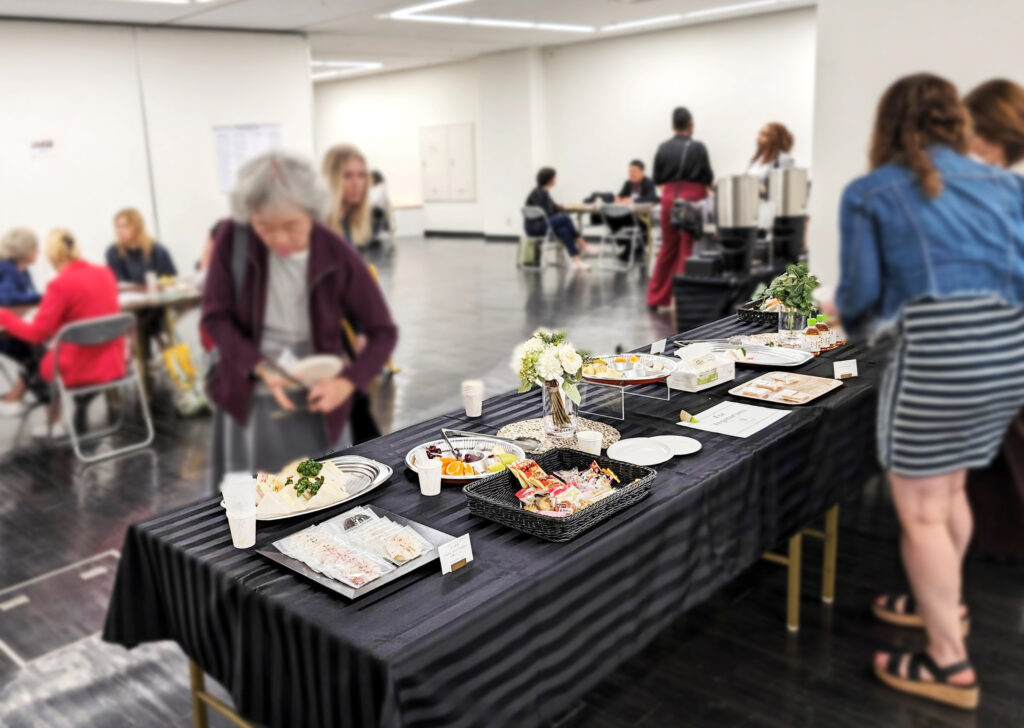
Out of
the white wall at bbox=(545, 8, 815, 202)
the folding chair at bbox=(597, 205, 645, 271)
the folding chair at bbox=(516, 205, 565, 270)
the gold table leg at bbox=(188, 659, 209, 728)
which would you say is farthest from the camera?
the white wall at bbox=(545, 8, 815, 202)

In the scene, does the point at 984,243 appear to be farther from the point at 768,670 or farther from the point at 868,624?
the point at 768,670

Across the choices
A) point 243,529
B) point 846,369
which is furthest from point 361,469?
point 846,369

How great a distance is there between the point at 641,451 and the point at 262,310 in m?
1.57

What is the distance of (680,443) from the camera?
2150 mm

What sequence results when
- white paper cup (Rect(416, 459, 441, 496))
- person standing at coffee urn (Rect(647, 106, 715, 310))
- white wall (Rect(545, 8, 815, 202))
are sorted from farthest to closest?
white wall (Rect(545, 8, 815, 202)) < person standing at coffee urn (Rect(647, 106, 715, 310)) < white paper cup (Rect(416, 459, 441, 496))

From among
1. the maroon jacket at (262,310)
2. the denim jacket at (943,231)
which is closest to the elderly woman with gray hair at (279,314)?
the maroon jacket at (262,310)

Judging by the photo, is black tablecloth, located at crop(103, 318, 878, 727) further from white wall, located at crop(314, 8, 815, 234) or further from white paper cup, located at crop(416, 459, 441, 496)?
white wall, located at crop(314, 8, 815, 234)

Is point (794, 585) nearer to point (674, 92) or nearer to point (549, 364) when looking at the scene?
point (549, 364)

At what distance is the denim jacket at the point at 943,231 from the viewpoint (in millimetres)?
808

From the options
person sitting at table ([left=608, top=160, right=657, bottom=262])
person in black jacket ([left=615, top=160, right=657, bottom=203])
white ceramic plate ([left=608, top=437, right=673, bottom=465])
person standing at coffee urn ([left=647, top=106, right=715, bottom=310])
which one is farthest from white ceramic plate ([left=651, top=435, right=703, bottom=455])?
person in black jacket ([left=615, top=160, right=657, bottom=203])

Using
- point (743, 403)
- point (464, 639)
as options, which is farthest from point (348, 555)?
point (743, 403)

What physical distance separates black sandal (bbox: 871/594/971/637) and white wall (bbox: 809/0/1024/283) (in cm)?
42

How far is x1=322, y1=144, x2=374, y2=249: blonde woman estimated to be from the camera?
639mm

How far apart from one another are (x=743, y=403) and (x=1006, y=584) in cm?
141
